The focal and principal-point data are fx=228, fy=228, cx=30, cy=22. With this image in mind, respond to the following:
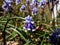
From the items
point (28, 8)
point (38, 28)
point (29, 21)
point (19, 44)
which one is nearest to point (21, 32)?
point (29, 21)

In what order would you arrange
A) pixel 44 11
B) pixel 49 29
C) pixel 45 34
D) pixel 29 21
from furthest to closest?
pixel 44 11, pixel 49 29, pixel 45 34, pixel 29 21

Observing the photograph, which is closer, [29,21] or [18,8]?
[29,21]

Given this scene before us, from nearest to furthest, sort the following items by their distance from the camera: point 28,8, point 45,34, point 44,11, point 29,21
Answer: point 29,21 → point 45,34 → point 28,8 → point 44,11

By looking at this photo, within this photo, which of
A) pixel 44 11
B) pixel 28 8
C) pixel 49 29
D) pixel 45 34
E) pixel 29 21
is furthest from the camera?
pixel 44 11

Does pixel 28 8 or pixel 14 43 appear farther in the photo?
pixel 28 8

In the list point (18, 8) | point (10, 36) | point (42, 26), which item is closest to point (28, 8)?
point (18, 8)

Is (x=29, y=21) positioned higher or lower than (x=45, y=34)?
higher

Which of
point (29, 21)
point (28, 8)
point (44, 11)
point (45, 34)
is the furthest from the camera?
point (44, 11)

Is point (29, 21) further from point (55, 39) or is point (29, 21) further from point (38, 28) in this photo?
point (38, 28)

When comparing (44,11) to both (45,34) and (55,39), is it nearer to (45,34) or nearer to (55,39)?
(45,34)
